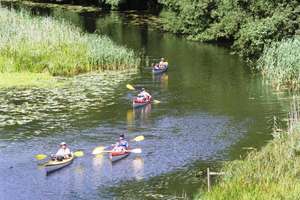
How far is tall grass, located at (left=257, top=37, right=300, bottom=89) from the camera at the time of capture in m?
35.9

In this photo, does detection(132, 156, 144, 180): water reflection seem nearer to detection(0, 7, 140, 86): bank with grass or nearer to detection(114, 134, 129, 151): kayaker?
detection(114, 134, 129, 151): kayaker

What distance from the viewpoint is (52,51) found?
134ft

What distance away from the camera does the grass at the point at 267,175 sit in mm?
18125

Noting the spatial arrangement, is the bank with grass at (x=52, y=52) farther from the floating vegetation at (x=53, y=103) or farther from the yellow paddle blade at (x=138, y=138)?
the yellow paddle blade at (x=138, y=138)

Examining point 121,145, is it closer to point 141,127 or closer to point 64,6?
point 141,127

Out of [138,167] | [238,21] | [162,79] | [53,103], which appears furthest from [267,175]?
[238,21]

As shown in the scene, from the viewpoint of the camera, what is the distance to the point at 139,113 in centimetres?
3262

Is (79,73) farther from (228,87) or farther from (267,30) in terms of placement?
(267,30)

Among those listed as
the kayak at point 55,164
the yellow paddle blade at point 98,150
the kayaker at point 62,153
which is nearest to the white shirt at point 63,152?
the kayaker at point 62,153

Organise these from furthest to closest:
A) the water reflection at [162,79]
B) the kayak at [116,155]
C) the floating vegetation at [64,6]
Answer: the floating vegetation at [64,6], the water reflection at [162,79], the kayak at [116,155]

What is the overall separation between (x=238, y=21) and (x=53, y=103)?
21.5 m

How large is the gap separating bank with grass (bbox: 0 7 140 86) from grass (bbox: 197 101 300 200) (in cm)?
1888

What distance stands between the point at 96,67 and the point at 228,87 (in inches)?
361

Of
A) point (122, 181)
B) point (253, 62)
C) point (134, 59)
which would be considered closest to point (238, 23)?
point (253, 62)
